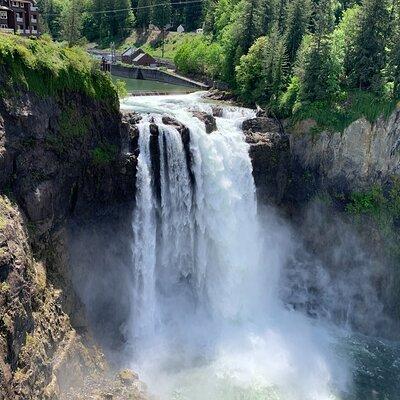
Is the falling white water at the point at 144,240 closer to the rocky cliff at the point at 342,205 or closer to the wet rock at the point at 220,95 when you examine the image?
the rocky cliff at the point at 342,205

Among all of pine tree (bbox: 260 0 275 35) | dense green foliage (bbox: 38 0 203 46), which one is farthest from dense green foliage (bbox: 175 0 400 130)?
dense green foliage (bbox: 38 0 203 46)

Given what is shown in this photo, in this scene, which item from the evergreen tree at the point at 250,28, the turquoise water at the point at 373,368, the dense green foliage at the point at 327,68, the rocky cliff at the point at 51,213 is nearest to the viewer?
the rocky cliff at the point at 51,213

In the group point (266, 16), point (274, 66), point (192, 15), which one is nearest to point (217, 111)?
point (274, 66)

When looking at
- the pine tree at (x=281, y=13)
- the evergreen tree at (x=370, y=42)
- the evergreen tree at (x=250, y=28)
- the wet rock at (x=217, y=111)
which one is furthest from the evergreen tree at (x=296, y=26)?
the wet rock at (x=217, y=111)

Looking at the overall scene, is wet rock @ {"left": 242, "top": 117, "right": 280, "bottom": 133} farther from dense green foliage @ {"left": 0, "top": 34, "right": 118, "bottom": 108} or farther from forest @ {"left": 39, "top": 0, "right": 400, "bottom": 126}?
dense green foliage @ {"left": 0, "top": 34, "right": 118, "bottom": 108}

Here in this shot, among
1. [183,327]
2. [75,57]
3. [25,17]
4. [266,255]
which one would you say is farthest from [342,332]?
[25,17]

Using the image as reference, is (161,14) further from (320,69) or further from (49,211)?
(49,211)
